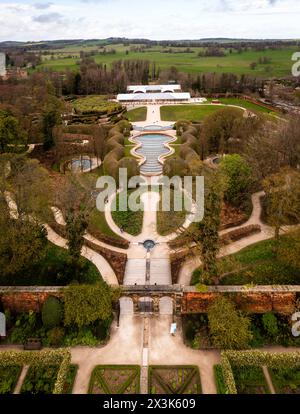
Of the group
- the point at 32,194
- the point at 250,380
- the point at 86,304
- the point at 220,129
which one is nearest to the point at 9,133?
the point at 32,194

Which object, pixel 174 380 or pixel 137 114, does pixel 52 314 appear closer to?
pixel 174 380

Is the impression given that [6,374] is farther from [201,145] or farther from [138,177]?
[201,145]

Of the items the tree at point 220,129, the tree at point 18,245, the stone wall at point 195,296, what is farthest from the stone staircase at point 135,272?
the tree at point 220,129

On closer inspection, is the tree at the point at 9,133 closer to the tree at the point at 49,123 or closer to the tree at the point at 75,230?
the tree at the point at 49,123

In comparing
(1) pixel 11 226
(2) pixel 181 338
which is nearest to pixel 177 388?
(2) pixel 181 338

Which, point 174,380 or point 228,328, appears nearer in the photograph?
point 174,380

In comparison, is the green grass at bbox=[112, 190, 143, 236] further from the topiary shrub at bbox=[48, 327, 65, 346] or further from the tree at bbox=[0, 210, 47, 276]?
the topiary shrub at bbox=[48, 327, 65, 346]
